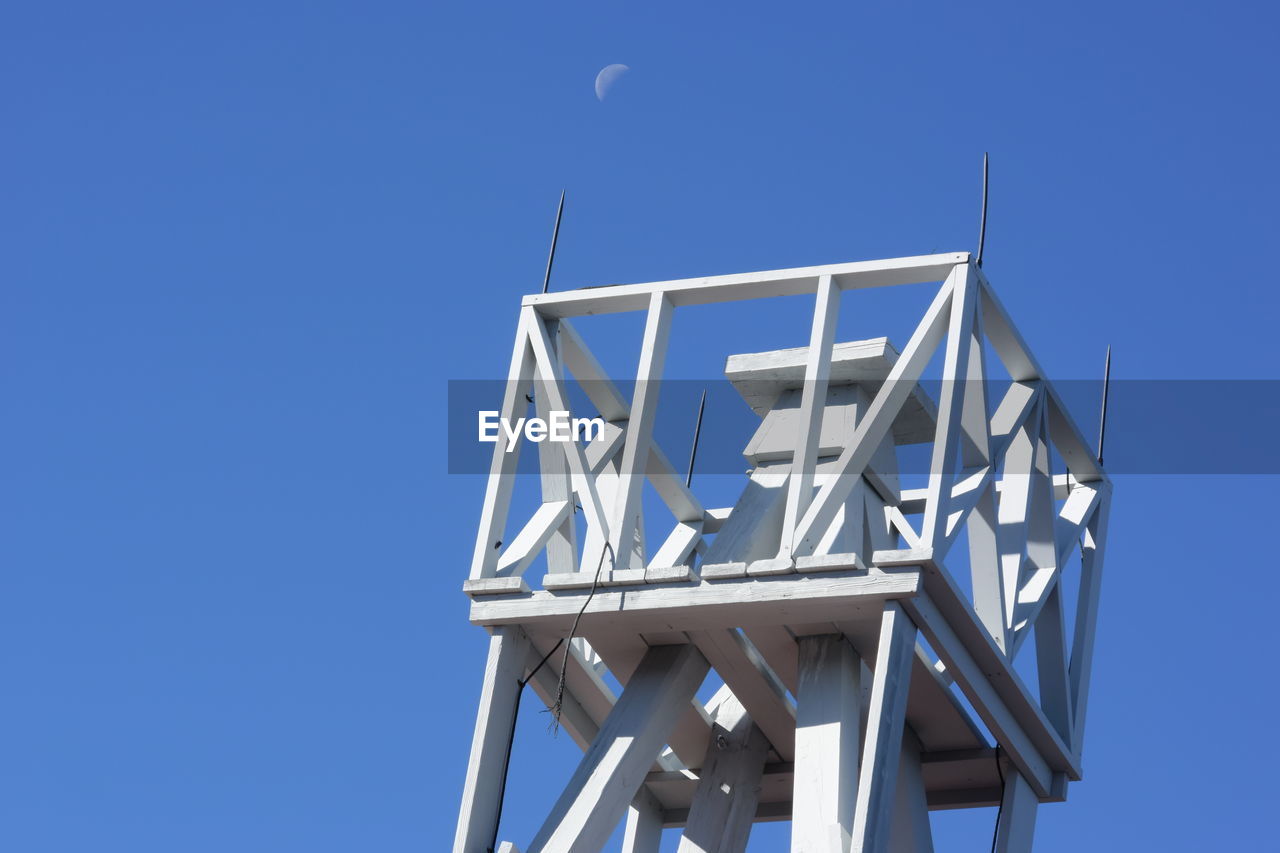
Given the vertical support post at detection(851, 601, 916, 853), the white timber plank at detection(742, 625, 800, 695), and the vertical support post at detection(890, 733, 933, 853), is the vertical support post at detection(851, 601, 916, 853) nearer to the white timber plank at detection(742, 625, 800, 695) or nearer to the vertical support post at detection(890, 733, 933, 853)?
the white timber plank at detection(742, 625, 800, 695)

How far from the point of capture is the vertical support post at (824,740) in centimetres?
1427

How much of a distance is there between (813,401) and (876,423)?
53 centimetres

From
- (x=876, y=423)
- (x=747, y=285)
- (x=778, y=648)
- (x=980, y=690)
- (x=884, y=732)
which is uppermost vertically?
(x=747, y=285)

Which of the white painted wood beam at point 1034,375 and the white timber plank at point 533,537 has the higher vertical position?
the white painted wood beam at point 1034,375

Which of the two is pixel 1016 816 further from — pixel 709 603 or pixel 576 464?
pixel 576 464

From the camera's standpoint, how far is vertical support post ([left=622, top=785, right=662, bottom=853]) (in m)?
17.9

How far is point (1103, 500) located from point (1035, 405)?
1.78 m

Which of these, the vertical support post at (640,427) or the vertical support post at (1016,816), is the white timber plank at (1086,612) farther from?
the vertical support post at (640,427)

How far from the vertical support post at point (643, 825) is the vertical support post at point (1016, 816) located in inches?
126

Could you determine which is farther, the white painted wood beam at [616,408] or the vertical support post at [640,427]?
the white painted wood beam at [616,408]

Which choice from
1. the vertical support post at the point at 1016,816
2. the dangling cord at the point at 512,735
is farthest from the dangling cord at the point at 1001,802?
the dangling cord at the point at 512,735

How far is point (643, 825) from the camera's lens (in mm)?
17891

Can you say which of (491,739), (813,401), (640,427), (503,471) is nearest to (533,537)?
(503,471)

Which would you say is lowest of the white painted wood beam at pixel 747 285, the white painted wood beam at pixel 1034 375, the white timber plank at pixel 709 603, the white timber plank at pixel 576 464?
the white timber plank at pixel 709 603
